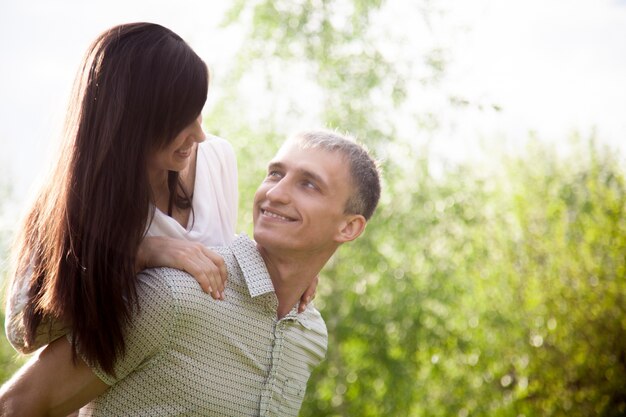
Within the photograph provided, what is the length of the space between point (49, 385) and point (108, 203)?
1.55 feet

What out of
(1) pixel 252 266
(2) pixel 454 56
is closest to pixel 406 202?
(2) pixel 454 56

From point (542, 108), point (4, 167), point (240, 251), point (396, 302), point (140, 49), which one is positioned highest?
point (140, 49)

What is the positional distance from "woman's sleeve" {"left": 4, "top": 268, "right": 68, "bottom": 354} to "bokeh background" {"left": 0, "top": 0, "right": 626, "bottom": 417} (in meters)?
2.70

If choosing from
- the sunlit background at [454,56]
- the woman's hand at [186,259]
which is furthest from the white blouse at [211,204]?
the sunlit background at [454,56]

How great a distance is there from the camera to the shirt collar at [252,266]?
2.24 m

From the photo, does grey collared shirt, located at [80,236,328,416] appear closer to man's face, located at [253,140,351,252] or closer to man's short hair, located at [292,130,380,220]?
man's face, located at [253,140,351,252]

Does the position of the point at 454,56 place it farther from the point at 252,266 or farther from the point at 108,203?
the point at 108,203

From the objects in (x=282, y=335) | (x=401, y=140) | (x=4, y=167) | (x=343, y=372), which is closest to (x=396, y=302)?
(x=343, y=372)

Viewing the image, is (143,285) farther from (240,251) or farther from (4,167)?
(4,167)

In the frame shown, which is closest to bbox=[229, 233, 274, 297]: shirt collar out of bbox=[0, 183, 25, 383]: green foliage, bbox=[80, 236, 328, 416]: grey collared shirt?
bbox=[80, 236, 328, 416]: grey collared shirt

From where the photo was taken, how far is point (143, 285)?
2.04 m

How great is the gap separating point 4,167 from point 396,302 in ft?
10.6

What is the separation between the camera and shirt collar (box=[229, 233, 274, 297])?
7.34ft

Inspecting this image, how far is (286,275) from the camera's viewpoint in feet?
7.91
